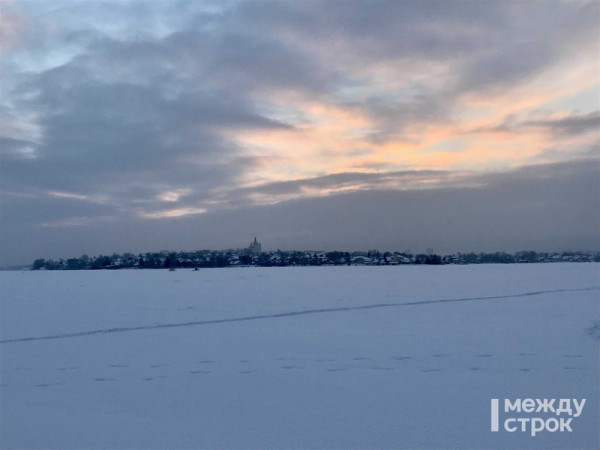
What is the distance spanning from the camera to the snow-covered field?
4656 mm

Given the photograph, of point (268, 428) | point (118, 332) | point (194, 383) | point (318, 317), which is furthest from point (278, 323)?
point (268, 428)

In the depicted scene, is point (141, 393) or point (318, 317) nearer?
point (141, 393)

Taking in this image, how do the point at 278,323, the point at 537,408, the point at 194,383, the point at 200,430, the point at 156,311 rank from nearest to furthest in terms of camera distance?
the point at 200,430, the point at 537,408, the point at 194,383, the point at 278,323, the point at 156,311

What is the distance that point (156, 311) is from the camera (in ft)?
48.4

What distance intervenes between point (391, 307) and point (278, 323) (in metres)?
4.65

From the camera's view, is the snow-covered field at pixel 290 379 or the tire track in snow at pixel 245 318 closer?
the snow-covered field at pixel 290 379

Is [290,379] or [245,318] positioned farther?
[245,318]

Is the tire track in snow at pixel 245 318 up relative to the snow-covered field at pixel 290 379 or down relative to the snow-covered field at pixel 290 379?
up

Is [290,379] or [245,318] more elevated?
[245,318]

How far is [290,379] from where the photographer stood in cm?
653

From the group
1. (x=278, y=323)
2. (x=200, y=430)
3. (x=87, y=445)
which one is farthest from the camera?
(x=278, y=323)

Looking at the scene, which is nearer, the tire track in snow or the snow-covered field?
the snow-covered field

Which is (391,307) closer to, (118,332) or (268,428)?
(118,332)

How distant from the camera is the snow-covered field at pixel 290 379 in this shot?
466 centimetres
